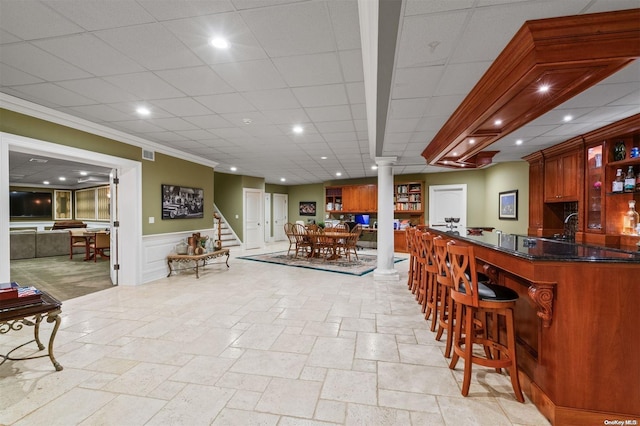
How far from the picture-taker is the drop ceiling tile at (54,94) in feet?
9.69

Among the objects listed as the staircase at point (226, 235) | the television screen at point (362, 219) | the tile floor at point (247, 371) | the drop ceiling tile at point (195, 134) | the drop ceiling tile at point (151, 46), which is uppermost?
the drop ceiling tile at point (151, 46)

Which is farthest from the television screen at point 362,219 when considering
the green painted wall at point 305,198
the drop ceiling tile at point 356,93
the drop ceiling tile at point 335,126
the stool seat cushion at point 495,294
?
the stool seat cushion at point 495,294

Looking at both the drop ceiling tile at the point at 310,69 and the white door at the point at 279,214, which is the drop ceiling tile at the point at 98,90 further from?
the white door at the point at 279,214

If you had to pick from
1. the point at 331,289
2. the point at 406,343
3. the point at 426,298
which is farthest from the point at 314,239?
the point at 406,343

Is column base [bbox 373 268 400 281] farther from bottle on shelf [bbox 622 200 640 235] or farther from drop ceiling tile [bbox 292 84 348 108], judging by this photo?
drop ceiling tile [bbox 292 84 348 108]

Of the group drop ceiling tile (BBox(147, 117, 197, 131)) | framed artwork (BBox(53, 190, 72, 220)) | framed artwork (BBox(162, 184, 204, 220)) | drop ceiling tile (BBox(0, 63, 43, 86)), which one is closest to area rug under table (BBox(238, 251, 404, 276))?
framed artwork (BBox(162, 184, 204, 220))

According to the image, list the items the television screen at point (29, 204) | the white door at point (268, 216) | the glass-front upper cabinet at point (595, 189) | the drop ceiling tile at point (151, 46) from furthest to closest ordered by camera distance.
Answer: the white door at point (268, 216), the television screen at point (29, 204), the glass-front upper cabinet at point (595, 189), the drop ceiling tile at point (151, 46)

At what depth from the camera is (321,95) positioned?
3.11 m

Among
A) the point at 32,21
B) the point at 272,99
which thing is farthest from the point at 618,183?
the point at 32,21

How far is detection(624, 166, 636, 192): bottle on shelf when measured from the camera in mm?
3769

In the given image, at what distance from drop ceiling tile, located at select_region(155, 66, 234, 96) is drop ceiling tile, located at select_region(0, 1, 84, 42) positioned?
0.71 m

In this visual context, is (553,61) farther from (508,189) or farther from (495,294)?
(508,189)

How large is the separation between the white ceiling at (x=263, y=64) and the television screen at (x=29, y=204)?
10161 mm

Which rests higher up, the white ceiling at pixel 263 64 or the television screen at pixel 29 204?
the white ceiling at pixel 263 64
